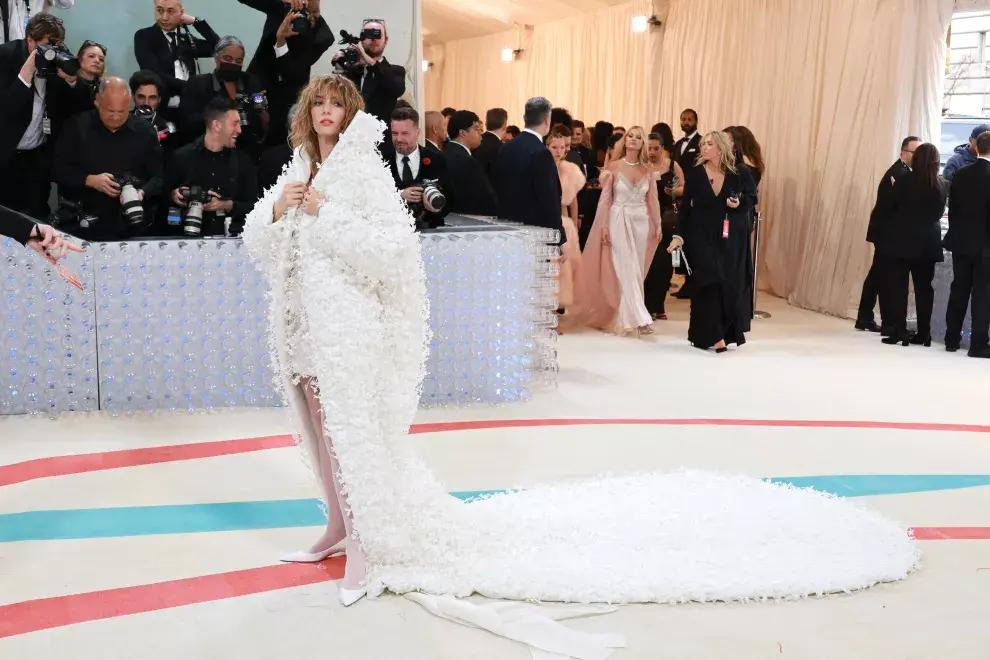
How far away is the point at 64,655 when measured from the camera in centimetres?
299

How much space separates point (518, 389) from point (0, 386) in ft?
8.62

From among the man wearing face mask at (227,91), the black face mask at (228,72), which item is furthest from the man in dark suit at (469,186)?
the black face mask at (228,72)

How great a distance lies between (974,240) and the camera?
25.3 feet

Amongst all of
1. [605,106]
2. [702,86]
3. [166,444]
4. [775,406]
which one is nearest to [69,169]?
[166,444]

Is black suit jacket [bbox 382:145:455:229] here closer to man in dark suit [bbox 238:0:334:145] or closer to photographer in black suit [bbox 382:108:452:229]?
photographer in black suit [bbox 382:108:452:229]

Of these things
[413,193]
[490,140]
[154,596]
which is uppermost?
[490,140]

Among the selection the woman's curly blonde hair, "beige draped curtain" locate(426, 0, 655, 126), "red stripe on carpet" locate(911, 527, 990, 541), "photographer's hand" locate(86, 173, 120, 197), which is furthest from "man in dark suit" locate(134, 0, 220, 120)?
"beige draped curtain" locate(426, 0, 655, 126)

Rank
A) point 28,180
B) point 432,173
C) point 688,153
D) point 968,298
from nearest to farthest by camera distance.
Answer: point 28,180 → point 432,173 → point 968,298 → point 688,153

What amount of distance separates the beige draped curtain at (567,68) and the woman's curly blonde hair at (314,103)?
33.5 feet

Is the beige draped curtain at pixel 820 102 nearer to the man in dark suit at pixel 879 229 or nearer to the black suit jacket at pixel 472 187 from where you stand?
the man in dark suit at pixel 879 229

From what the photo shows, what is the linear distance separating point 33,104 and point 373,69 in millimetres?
1915

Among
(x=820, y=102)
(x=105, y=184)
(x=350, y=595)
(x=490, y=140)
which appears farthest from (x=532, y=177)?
(x=350, y=595)

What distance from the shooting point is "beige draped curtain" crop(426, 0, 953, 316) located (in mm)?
8953

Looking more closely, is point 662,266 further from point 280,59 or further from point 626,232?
point 280,59
